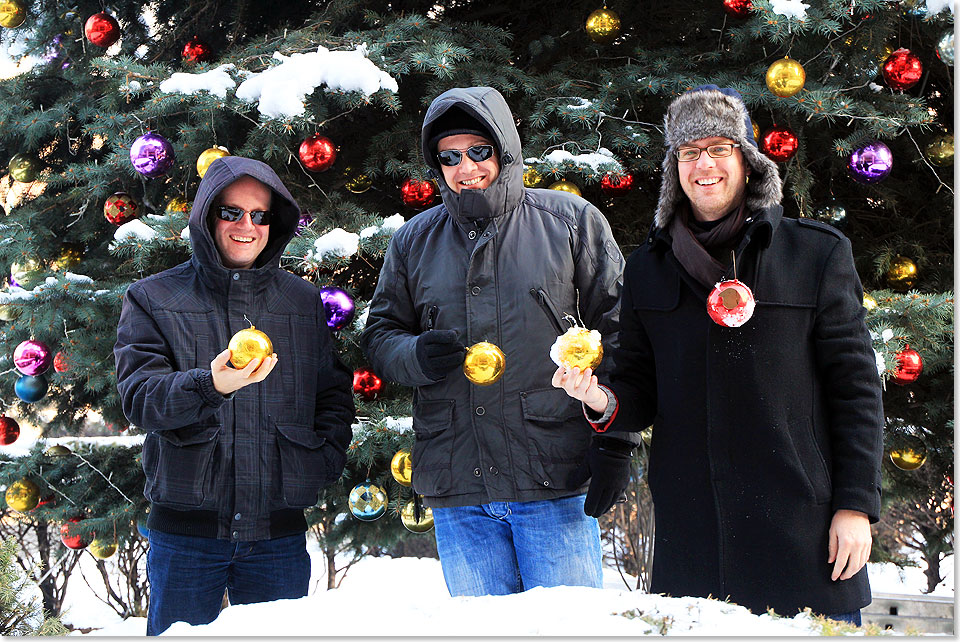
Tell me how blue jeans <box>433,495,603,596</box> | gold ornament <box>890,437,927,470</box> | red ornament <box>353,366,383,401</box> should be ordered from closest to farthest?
1. blue jeans <box>433,495,603,596</box>
2. red ornament <box>353,366,383,401</box>
3. gold ornament <box>890,437,927,470</box>

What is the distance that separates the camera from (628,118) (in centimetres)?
455

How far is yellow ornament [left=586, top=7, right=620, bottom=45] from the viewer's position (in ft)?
14.6

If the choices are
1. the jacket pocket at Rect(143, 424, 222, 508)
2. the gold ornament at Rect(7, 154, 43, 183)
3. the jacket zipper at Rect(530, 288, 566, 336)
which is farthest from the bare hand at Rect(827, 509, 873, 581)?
the gold ornament at Rect(7, 154, 43, 183)

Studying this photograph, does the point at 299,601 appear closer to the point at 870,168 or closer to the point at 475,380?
the point at 475,380

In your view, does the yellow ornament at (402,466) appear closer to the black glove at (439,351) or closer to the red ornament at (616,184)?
the black glove at (439,351)

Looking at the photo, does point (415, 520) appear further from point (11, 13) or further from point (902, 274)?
point (11, 13)

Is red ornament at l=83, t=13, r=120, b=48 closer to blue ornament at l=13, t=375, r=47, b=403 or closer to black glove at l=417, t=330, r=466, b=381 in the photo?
blue ornament at l=13, t=375, r=47, b=403

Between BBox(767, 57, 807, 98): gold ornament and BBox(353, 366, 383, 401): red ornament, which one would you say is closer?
BBox(767, 57, 807, 98): gold ornament

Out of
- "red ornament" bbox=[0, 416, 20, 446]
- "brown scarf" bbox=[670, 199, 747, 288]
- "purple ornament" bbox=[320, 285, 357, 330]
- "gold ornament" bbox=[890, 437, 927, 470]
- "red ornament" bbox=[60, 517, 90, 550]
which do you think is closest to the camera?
"brown scarf" bbox=[670, 199, 747, 288]

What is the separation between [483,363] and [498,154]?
0.78m

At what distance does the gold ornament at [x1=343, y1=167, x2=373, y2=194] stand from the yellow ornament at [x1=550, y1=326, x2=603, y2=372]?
7.77 feet

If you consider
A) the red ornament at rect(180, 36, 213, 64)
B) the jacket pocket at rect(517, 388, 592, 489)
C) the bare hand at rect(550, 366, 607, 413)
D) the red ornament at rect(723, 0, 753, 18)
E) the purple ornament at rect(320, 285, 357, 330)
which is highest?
the red ornament at rect(180, 36, 213, 64)

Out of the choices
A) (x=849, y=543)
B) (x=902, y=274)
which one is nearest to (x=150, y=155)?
(x=849, y=543)

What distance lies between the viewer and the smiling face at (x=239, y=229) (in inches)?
118
